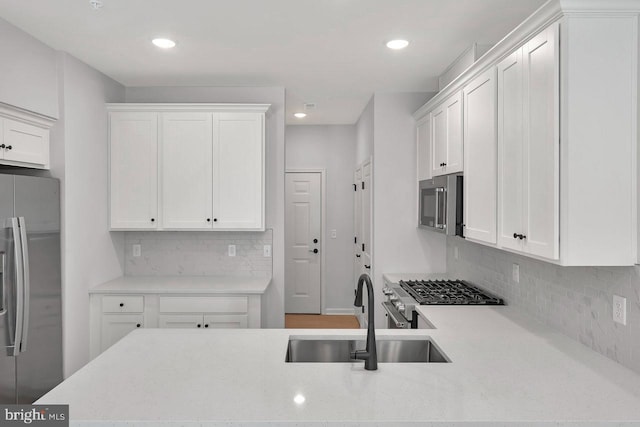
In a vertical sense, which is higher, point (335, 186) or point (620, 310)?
point (335, 186)

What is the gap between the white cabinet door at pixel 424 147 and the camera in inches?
148

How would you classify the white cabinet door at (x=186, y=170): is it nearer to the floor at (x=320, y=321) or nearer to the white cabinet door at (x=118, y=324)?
the white cabinet door at (x=118, y=324)

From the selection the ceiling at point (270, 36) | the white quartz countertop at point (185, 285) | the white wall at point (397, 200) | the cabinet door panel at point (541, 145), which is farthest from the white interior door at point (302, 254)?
the cabinet door panel at point (541, 145)

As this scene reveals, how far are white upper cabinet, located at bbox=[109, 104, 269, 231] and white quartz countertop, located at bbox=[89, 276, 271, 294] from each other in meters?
0.46

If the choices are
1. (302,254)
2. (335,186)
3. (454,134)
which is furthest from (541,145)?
(302,254)

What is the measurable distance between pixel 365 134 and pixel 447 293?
2.29 metres

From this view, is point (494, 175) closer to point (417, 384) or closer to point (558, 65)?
point (558, 65)

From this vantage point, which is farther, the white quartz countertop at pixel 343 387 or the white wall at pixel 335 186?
the white wall at pixel 335 186

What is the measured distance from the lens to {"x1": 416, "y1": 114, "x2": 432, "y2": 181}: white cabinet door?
148 inches

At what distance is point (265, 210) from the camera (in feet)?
13.3

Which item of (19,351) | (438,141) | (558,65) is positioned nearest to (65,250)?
(19,351)

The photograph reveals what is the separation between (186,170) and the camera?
12.4 feet

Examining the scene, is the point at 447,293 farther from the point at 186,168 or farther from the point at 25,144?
the point at 25,144

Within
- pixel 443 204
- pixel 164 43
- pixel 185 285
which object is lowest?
pixel 185 285
